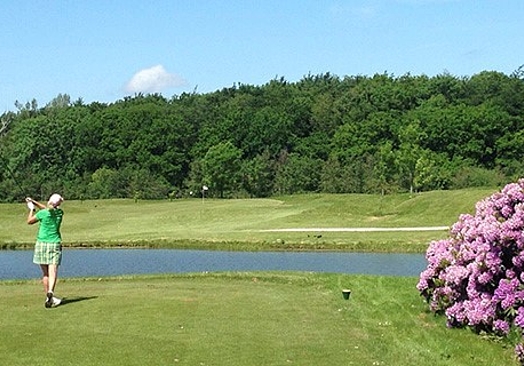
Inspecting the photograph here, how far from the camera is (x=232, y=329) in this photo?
11773 mm

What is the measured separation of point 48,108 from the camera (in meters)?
136

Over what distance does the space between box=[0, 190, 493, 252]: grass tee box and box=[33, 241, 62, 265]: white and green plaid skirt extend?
2143 centimetres

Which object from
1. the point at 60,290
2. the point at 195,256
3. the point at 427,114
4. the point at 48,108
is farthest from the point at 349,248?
the point at 48,108

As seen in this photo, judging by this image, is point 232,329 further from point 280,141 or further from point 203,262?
point 280,141

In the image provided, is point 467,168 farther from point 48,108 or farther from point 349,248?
point 48,108

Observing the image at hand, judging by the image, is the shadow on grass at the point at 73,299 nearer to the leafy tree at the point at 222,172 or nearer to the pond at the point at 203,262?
the pond at the point at 203,262

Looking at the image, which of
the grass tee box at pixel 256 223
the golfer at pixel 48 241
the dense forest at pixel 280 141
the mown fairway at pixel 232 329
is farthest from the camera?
the dense forest at pixel 280 141

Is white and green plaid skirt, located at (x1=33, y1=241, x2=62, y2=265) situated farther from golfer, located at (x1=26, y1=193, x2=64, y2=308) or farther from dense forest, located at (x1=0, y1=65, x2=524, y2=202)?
dense forest, located at (x1=0, y1=65, x2=524, y2=202)

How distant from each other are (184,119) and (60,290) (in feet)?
329

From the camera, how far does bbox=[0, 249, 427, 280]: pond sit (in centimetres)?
2709

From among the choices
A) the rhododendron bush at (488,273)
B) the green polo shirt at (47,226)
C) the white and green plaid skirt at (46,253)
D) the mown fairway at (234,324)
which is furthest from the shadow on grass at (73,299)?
the rhododendron bush at (488,273)

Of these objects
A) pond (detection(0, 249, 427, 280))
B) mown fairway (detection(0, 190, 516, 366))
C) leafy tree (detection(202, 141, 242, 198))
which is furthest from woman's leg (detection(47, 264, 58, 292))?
leafy tree (detection(202, 141, 242, 198))

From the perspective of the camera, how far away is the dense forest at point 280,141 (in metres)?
90.5

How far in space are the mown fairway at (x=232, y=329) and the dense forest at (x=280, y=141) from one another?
62.6m
